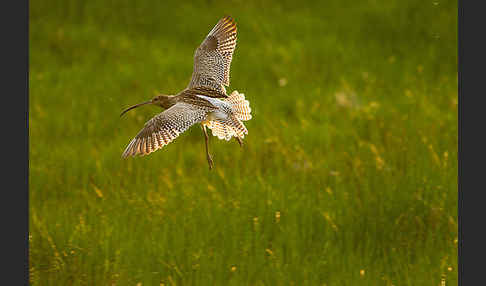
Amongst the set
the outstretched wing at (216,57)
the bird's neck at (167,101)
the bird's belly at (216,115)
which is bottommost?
the bird's belly at (216,115)

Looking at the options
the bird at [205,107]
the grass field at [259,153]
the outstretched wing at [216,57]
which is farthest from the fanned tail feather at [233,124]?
the grass field at [259,153]

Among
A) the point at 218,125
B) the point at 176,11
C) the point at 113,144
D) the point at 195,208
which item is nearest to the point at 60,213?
the point at 195,208

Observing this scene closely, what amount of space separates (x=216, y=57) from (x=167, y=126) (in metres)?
0.84

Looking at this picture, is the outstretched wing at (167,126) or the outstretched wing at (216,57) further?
the outstretched wing at (216,57)

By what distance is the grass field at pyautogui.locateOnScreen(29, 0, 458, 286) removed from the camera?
402 centimetres

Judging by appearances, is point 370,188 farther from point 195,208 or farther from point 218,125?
point 218,125

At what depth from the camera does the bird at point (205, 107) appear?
2.79m

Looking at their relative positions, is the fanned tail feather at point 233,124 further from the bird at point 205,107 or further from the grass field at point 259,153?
the grass field at point 259,153

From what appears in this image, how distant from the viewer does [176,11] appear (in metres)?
8.88

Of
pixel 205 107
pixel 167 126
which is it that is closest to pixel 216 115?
pixel 205 107

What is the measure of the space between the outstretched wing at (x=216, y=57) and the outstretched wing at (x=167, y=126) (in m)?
0.49

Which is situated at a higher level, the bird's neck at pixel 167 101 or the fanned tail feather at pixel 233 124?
the bird's neck at pixel 167 101

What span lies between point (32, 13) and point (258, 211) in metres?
5.79

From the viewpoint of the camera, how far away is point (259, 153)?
5.68 metres
